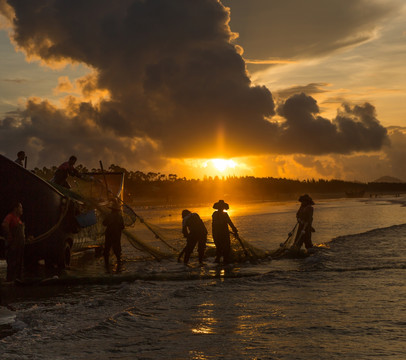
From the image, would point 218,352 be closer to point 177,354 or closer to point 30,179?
point 177,354

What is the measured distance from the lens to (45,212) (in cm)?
1254

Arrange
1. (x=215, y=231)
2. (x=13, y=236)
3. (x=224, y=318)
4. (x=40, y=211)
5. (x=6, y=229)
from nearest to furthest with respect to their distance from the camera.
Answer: (x=224, y=318), (x=6, y=229), (x=13, y=236), (x=40, y=211), (x=215, y=231)

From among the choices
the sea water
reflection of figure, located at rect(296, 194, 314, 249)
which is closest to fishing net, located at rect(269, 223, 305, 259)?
reflection of figure, located at rect(296, 194, 314, 249)

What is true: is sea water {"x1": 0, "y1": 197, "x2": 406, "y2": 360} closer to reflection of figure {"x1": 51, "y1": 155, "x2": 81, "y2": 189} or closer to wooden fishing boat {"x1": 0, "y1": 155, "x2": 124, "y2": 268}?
wooden fishing boat {"x1": 0, "y1": 155, "x2": 124, "y2": 268}

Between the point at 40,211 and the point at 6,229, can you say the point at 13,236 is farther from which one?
the point at 40,211

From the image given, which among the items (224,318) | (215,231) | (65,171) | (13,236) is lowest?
(224,318)

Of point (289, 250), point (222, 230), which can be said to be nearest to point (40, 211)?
point (222, 230)

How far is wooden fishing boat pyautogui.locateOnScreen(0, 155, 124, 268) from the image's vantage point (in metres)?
12.1

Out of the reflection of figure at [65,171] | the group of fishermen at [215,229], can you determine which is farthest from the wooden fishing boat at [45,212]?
the group of fishermen at [215,229]

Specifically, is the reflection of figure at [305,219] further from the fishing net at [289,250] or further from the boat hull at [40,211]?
the boat hull at [40,211]

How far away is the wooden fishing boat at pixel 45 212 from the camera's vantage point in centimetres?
1211

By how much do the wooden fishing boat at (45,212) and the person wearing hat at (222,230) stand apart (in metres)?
3.42

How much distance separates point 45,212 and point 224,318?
6365 mm

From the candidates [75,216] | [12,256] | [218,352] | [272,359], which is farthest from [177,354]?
[75,216]
